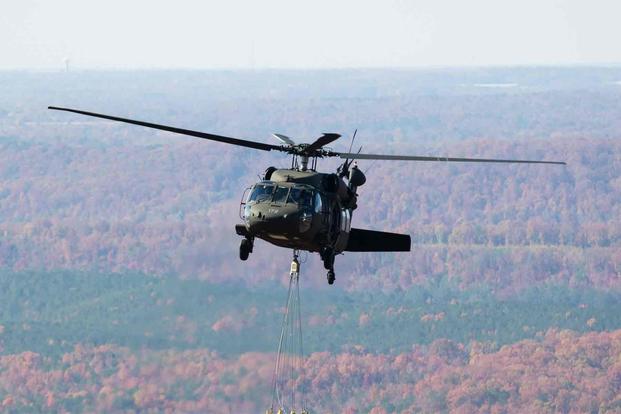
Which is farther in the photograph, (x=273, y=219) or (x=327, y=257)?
(x=327, y=257)

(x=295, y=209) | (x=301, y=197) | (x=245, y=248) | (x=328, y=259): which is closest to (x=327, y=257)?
(x=328, y=259)

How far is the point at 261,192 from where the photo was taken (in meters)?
46.4

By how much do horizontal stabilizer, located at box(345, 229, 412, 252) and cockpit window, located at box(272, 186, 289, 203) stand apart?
6.57 m

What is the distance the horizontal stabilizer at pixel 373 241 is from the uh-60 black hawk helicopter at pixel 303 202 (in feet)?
4.41

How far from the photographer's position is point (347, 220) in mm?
50500

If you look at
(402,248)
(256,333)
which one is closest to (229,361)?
(256,333)

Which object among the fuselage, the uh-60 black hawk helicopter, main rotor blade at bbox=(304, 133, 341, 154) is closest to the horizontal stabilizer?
the uh-60 black hawk helicopter

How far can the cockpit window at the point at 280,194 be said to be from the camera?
46062 mm

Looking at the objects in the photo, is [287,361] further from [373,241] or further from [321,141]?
[321,141]

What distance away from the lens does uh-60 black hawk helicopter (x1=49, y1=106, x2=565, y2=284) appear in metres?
45.5

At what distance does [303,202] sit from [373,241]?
7.32 metres

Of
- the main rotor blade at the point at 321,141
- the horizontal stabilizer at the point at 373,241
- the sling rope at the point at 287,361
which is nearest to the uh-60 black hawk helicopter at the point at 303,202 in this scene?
the main rotor blade at the point at 321,141

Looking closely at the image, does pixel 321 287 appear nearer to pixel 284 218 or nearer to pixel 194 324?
pixel 194 324

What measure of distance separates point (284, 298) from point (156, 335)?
15538 millimetres
